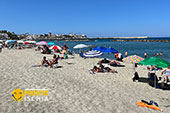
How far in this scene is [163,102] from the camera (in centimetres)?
657

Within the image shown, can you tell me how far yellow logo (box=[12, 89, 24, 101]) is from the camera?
565cm

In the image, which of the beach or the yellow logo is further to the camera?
the yellow logo

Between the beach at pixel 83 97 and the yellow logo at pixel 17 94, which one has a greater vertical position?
the yellow logo at pixel 17 94

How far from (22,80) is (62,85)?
Result: 6.29 feet

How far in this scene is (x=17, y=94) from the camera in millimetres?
6016

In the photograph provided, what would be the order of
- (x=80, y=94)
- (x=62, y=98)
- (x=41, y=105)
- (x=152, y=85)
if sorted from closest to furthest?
(x=41, y=105)
(x=62, y=98)
(x=80, y=94)
(x=152, y=85)

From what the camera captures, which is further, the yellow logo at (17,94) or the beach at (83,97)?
the yellow logo at (17,94)

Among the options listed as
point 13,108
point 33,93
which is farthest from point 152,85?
point 13,108

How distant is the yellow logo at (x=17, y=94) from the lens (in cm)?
565

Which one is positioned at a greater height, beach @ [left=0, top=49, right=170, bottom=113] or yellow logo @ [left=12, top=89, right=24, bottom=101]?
yellow logo @ [left=12, top=89, right=24, bottom=101]

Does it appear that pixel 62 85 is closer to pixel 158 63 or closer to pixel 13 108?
pixel 13 108

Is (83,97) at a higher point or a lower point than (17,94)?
lower

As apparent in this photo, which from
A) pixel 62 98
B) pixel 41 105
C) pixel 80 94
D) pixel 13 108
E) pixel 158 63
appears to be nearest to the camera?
pixel 13 108

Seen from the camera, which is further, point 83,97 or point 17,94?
point 83,97
